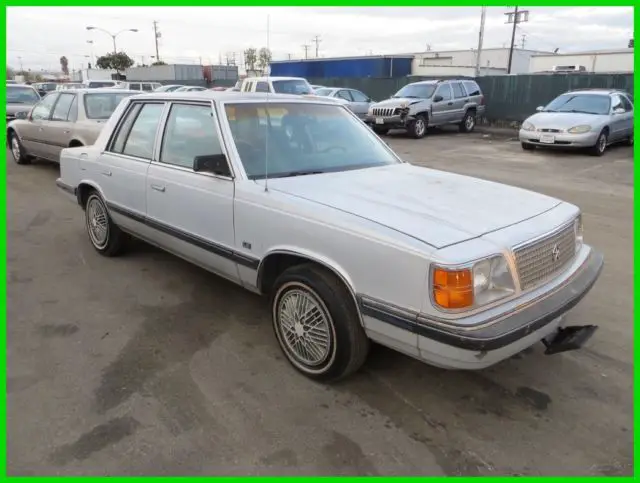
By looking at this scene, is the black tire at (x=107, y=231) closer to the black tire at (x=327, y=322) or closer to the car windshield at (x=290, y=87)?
the black tire at (x=327, y=322)

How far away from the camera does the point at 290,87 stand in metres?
15.8

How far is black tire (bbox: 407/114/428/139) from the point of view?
1672cm

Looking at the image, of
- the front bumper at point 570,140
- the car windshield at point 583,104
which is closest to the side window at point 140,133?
the front bumper at point 570,140

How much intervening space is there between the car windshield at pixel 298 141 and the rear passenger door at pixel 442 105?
13911 mm

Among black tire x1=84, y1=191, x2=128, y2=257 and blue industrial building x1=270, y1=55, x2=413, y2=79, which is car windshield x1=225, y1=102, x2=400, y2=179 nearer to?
black tire x1=84, y1=191, x2=128, y2=257

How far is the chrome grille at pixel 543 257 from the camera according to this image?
267cm

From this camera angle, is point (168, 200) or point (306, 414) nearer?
point (306, 414)

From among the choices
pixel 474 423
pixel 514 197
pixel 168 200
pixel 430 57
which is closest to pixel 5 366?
pixel 168 200

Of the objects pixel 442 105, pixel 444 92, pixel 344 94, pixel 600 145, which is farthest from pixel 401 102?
pixel 600 145

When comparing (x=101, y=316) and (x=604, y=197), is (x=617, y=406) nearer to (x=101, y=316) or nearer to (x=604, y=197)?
(x=101, y=316)

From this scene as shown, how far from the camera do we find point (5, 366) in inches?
129

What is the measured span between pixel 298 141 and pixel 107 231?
97.3 inches

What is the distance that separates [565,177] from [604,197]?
1.80 m

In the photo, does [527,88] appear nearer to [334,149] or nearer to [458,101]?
[458,101]
